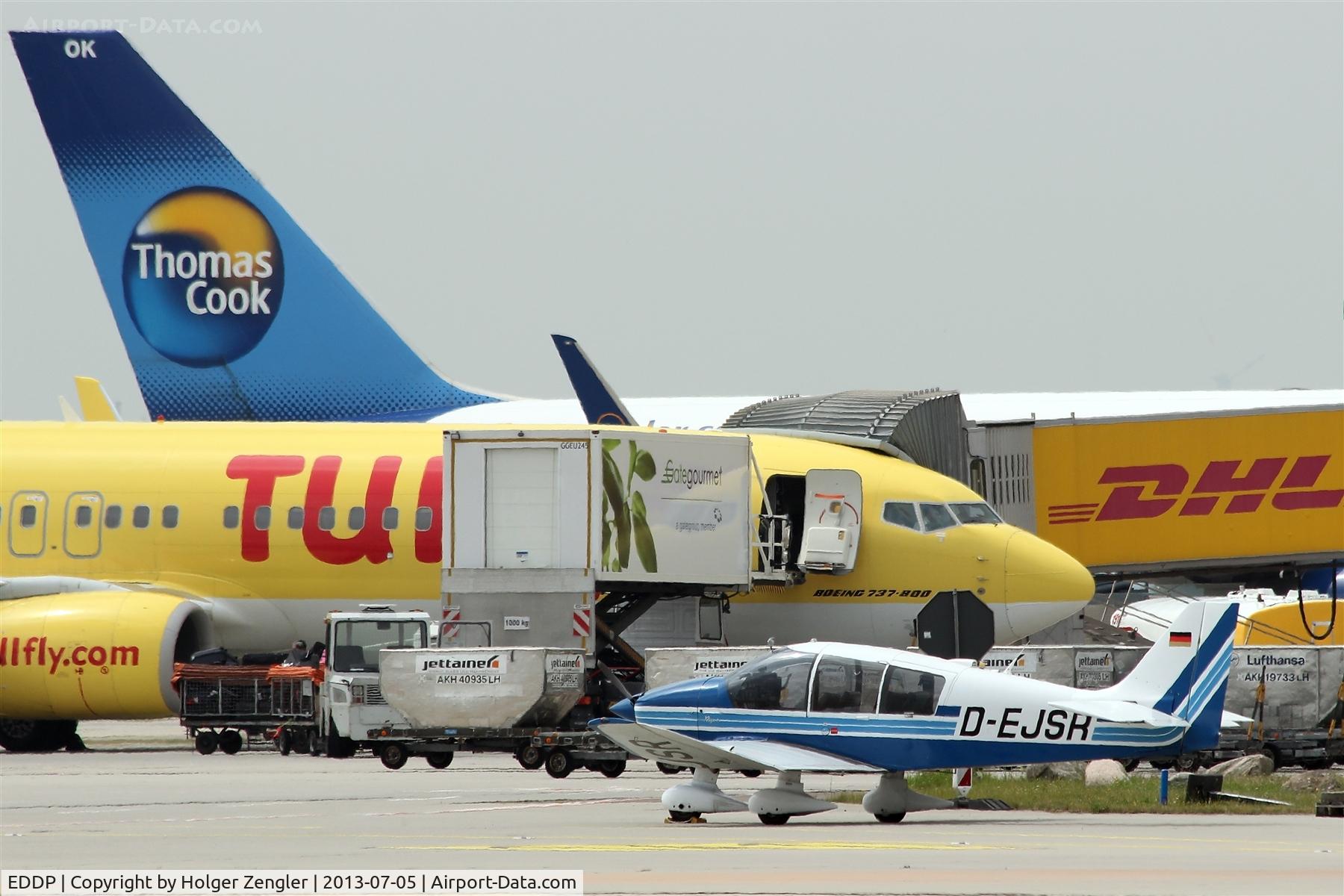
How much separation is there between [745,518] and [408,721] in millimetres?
5879

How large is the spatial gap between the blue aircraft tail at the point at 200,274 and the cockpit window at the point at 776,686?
2392 cm

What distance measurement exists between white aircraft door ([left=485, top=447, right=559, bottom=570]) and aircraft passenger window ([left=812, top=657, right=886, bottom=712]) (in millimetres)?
7686

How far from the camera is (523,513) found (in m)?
25.2

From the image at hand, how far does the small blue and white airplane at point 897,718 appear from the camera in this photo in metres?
17.0

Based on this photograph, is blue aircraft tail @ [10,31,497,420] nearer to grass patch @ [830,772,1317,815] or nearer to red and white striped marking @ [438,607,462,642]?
red and white striped marking @ [438,607,462,642]

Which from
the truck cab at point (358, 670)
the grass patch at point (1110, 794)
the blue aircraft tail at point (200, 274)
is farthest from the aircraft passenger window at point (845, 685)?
the blue aircraft tail at point (200, 274)

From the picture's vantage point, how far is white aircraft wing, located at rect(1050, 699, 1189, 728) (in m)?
16.8

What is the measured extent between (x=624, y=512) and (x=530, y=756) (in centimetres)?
396

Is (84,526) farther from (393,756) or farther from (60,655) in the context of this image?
(393,756)

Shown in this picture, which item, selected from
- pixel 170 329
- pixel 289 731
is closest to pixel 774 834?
pixel 289 731

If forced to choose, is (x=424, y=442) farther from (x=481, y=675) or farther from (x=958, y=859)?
(x=958, y=859)

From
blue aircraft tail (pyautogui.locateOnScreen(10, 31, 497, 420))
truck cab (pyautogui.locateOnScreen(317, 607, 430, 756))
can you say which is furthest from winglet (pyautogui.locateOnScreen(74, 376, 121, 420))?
truck cab (pyautogui.locateOnScreen(317, 607, 430, 756))

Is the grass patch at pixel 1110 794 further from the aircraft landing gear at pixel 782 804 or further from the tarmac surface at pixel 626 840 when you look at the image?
the aircraft landing gear at pixel 782 804

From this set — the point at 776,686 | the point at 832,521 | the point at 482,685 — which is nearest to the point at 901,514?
the point at 832,521
